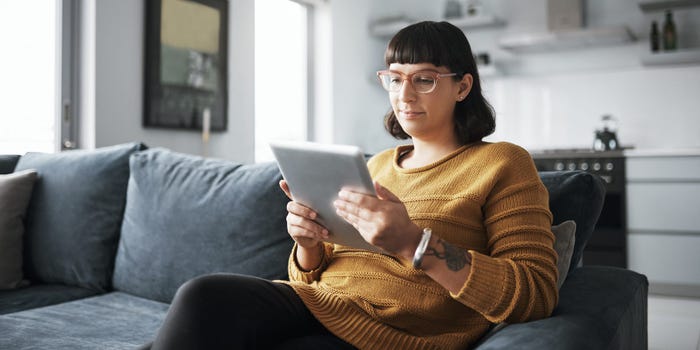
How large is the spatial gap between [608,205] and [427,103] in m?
3.16

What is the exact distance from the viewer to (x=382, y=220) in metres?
1.14

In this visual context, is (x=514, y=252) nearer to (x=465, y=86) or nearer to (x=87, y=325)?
(x=465, y=86)

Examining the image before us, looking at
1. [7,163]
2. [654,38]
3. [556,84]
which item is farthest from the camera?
[556,84]

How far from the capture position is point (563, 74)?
4.92m

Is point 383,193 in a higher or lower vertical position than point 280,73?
lower

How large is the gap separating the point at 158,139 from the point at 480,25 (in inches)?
109

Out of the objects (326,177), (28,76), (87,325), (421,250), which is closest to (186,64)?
(28,76)

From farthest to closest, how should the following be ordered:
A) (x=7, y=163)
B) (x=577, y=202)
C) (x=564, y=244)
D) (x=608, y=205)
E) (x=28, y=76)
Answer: (x=608, y=205) < (x=28, y=76) < (x=7, y=163) < (x=577, y=202) < (x=564, y=244)

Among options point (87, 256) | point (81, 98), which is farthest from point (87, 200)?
point (81, 98)

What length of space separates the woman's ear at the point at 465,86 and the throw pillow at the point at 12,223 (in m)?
1.60

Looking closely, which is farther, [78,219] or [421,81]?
[78,219]

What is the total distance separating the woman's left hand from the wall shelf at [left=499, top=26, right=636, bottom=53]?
3.75m

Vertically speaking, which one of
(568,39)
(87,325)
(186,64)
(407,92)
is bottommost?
(87,325)

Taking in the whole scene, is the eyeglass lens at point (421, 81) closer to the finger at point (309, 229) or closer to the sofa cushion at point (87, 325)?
the finger at point (309, 229)
